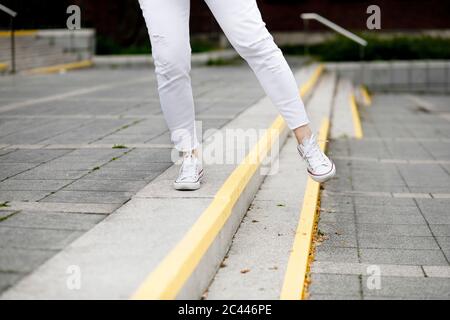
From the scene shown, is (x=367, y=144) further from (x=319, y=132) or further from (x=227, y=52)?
(x=227, y=52)

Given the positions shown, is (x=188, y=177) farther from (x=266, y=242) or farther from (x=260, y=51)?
(x=260, y=51)

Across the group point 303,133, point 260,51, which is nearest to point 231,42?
point 260,51

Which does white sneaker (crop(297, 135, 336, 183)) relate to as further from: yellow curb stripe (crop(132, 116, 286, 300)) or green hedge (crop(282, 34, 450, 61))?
green hedge (crop(282, 34, 450, 61))

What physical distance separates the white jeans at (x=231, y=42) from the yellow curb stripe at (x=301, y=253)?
577mm

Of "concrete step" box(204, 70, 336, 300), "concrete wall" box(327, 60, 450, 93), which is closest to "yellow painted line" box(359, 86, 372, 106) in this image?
"concrete wall" box(327, 60, 450, 93)

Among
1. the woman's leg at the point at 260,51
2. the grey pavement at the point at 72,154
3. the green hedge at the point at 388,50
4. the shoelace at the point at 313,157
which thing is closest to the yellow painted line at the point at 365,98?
the green hedge at the point at 388,50

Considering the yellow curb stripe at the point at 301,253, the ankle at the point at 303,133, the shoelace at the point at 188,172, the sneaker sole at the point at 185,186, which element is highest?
the ankle at the point at 303,133

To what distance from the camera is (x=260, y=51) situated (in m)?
3.58

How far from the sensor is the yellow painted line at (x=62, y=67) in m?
13.9

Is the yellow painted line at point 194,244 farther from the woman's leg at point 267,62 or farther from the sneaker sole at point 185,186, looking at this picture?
the woman's leg at point 267,62

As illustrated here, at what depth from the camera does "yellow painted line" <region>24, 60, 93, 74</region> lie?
13879 mm

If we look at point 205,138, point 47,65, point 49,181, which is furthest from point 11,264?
point 47,65

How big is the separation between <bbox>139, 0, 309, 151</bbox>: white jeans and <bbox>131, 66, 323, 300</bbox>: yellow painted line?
486mm
